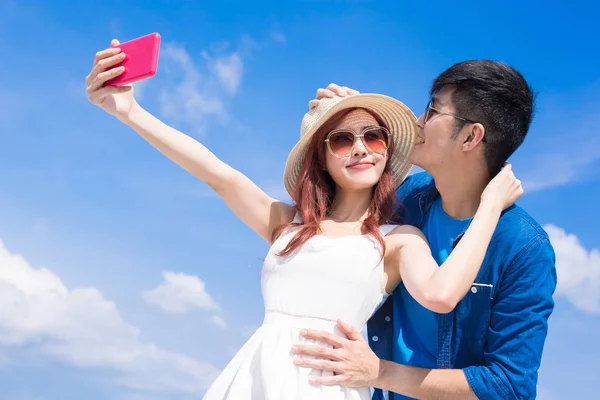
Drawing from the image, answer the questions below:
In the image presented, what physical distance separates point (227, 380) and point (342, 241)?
1154 millimetres

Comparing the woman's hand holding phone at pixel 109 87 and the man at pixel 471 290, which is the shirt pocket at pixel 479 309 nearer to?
the man at pixel 471 290

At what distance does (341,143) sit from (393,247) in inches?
32.4

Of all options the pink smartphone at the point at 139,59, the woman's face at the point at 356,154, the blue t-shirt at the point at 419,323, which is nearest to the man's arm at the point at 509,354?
the blue t-shirt at the point at 419,323

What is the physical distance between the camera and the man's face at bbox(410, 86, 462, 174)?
5078 millimetres

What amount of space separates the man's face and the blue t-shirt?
1.49ft

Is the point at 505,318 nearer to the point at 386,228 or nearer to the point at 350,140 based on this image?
the point at 386,228

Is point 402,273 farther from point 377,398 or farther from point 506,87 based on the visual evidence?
point 506,87

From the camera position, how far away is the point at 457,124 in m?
5.07

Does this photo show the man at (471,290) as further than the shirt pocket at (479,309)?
No

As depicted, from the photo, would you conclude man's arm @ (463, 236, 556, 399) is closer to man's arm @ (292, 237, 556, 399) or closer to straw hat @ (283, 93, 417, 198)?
man's arm @ (292, 237, 556, 399)

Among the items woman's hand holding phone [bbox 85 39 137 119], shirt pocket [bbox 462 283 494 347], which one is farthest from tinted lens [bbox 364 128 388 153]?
woman's hand holding phone [bbox 85 39 137 119]

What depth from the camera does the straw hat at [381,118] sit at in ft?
15.9

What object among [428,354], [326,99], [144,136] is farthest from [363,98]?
[428,354]

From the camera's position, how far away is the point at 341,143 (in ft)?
15.7
